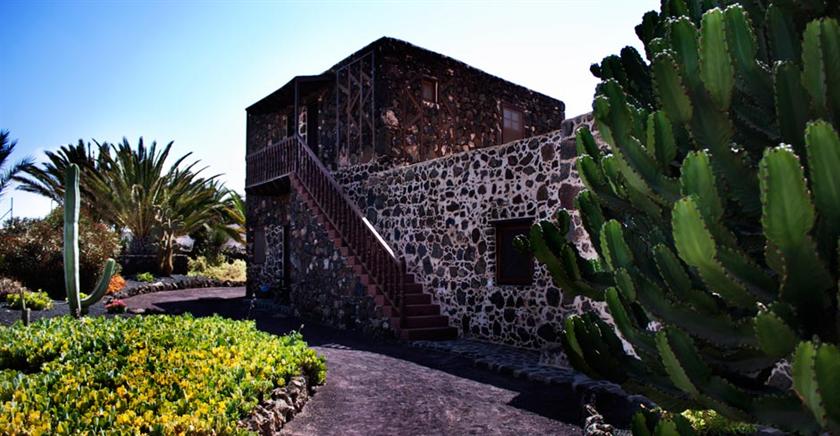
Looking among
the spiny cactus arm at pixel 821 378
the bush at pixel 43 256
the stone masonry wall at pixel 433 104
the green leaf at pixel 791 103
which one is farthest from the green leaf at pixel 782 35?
the bush at pixel 43 256

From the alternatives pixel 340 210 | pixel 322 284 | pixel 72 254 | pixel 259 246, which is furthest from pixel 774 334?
pixel 259 246

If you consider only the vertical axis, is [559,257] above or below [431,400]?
above

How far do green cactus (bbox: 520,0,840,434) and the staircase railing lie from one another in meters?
7.20

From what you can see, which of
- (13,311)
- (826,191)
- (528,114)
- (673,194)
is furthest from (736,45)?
(528,114)

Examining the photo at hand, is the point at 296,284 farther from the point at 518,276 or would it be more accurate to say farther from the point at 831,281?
the point at 831,281

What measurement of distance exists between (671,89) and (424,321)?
822 centimetres

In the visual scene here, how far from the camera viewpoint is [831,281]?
6.48ft

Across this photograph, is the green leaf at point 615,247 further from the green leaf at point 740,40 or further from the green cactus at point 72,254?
the green cactus at point 72,254

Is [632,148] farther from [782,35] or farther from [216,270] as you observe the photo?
[216,270]

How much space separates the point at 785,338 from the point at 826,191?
0.50 metres

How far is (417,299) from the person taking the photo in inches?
426

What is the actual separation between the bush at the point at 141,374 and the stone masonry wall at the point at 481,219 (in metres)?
3.61

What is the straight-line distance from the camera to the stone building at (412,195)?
30.8ft

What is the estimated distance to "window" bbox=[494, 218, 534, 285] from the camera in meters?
9.45
